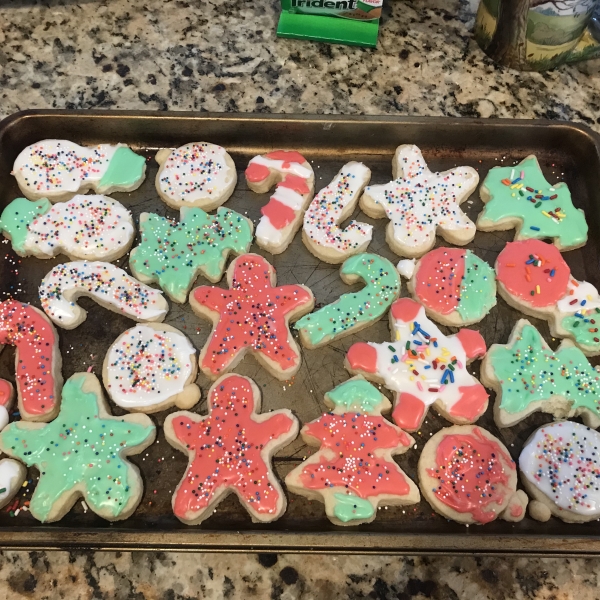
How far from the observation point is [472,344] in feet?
4.15

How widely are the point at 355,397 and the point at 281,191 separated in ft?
1.82

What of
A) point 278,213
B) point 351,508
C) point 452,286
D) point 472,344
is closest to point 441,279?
point 452,286

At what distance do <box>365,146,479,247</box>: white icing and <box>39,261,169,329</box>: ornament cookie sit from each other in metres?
0.60

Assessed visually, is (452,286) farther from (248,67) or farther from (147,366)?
(248,67)

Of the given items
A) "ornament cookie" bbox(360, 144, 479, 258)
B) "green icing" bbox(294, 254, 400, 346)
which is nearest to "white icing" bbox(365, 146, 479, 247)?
"ornament cookie" bbox(360, 144, 479, 258)

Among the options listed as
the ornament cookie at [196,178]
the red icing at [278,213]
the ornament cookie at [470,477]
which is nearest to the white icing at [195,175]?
the ornament cookie at [196,178]

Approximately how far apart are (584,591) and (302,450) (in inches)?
24.1

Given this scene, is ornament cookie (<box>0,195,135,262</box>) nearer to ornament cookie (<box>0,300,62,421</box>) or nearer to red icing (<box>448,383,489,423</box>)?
ornament cookie (<box>0,300,62,421</box>)

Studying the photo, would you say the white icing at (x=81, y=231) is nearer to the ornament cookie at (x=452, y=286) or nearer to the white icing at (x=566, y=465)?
the ornament cookie at (x=452, y=286)

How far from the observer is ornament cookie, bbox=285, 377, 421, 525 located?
1.12 metres

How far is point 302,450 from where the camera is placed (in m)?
1.22

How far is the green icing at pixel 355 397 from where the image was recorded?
121 centimetres

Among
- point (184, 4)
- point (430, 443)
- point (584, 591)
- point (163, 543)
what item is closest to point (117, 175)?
point (184, 4)

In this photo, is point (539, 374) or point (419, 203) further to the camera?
point (419, 203)
